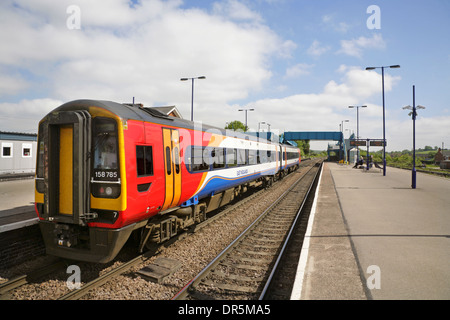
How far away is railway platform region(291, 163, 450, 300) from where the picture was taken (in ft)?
15.3

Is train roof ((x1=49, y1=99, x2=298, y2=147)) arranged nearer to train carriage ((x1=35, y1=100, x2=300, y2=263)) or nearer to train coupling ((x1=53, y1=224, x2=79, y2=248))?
train carriage ((x1=35, y1=100, x2=300, y2=263))

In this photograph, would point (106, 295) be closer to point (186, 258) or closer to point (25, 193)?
point (186, 258)

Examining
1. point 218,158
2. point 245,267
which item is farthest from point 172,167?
point 218,158

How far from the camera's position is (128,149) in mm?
5273

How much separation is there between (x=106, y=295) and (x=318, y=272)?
4077 millimetres

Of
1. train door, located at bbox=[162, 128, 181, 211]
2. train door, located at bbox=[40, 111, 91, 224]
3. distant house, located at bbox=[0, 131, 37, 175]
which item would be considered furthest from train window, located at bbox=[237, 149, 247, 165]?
distant house, located at bbox=[0, 131, 37, 175]

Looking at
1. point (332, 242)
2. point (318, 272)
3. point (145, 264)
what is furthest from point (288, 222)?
point (145, 264)

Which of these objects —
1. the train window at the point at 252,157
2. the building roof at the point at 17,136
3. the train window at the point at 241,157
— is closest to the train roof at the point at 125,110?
the train window at the point at 241,157

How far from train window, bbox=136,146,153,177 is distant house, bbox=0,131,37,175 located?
22.6 meters

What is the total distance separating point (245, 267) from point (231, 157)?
5524 millimetres

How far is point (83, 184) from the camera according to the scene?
207 inches

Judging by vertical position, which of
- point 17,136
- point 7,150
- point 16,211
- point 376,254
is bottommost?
point 376,254

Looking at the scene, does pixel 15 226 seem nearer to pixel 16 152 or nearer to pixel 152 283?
pixel 152 283

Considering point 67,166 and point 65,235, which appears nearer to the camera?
point 65,235
